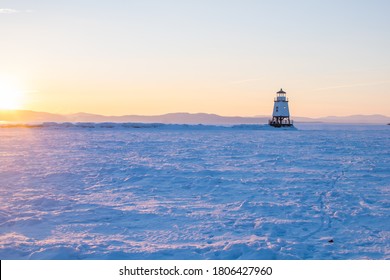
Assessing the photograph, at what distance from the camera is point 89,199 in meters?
8.80

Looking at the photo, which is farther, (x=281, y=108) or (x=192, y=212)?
(x=281, y=108)

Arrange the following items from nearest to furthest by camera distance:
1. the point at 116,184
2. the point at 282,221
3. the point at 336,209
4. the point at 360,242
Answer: the point at 360,242
the point at 282,221
the point at 336,209
the point at 116,184

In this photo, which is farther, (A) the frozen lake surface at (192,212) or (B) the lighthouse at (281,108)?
(B) the lighthouse at (281,108)

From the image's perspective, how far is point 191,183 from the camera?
35.5 feet

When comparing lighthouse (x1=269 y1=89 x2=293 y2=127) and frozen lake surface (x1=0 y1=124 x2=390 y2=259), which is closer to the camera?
frozen lake surface (x1=0 y1=124 x2=390 y2=259)

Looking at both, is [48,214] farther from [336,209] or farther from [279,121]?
[279,121]

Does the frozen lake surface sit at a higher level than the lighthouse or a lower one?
lower

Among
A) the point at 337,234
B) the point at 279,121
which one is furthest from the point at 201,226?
the point at 279,121

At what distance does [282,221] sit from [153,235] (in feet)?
8.46

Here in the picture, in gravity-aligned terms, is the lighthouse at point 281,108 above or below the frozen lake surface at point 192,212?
above

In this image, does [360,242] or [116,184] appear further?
[116,184]
